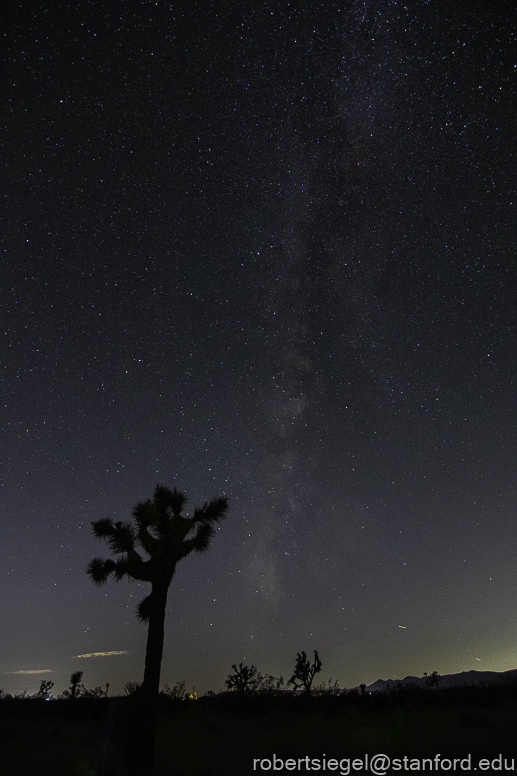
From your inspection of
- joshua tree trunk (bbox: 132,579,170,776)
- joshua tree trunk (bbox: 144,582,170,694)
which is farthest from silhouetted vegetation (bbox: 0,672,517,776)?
joshua tree trunk (bbox: 144,582,170,694)

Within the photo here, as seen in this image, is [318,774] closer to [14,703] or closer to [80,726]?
[80,726]

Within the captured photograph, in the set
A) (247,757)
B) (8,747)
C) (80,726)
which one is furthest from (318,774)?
(80,726)

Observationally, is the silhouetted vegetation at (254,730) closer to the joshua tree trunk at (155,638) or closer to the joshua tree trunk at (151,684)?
the joshua tree trunk at (151,684)

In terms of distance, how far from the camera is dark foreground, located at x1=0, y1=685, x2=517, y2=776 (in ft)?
32.2

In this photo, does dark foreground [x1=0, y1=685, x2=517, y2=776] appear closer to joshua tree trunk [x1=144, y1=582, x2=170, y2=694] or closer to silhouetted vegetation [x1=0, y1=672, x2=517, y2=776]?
silhouetted vegetation [x1=0, y1=672, x2=517, y2=776]

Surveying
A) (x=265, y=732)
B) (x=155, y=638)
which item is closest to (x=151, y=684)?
(x=155, y=638)

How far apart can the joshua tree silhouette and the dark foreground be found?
1746mm

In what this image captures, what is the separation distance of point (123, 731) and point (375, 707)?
31.9 feet

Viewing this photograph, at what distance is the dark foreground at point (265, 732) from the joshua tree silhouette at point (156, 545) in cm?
175

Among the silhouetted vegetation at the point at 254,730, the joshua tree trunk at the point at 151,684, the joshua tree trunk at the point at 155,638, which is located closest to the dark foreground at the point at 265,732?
the silhouetted vegetation at the point at 254,730

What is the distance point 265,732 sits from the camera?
13.4m

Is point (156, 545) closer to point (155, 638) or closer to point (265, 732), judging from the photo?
point (155, 638)

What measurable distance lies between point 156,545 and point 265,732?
7.28 metres

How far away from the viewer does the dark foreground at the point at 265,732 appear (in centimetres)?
981
